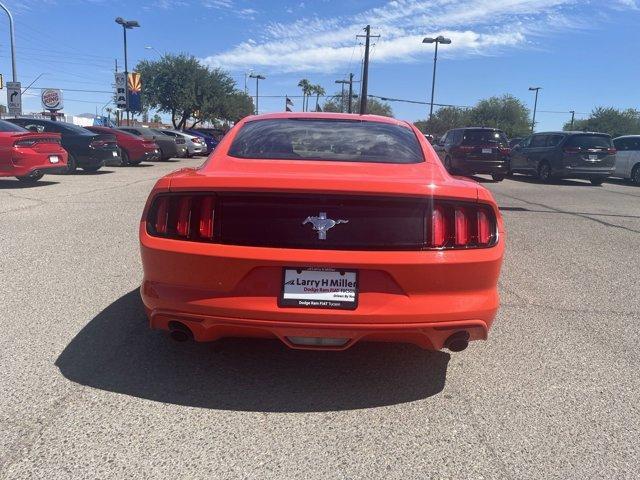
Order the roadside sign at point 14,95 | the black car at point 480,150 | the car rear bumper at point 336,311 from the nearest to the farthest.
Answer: the car rear bumper at point 336,311 → the black car at point 480,150 → the roadside sign at point 14,95

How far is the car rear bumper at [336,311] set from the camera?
8.91ft

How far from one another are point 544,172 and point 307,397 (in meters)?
17.3

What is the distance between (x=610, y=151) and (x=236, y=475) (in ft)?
58.7

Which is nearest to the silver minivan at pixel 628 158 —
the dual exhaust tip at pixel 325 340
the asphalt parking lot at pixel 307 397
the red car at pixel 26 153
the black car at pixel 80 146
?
the asphalt parking lot at pixel 307 397

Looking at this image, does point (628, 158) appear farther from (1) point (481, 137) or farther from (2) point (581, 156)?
(1) point (481, 137)

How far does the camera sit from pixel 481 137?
1789cm

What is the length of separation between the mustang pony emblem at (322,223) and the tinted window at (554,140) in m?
16.8

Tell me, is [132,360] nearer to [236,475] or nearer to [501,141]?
[236,475]

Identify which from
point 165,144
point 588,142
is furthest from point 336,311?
point 165,144

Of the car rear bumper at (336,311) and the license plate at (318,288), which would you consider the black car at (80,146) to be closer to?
the car rear bumper at (336,311)

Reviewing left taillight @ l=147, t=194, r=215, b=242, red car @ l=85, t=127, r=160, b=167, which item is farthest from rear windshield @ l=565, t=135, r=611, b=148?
left taillight @ l=147, t=194, r=215, b=242

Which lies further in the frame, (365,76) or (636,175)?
(365,76)

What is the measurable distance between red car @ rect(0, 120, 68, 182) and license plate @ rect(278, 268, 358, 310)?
10.2m

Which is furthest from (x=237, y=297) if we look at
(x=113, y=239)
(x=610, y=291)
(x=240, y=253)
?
(x=113, y=239)
